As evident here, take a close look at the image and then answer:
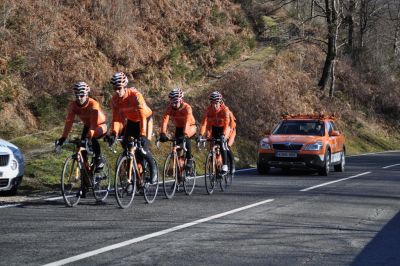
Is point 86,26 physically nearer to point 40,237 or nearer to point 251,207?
point 251,207

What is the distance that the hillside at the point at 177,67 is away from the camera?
61.5 feet

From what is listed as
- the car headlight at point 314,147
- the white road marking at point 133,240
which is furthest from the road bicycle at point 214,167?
the car headlight at point 314,147

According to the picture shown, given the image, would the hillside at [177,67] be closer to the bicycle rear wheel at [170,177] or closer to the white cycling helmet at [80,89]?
the bicycle rear wheel at [170,177]

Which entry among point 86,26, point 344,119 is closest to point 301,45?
point 344,119

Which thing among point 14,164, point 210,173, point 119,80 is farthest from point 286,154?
point 14,164

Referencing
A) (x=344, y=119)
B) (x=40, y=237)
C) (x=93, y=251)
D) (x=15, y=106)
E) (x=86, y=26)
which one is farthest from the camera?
(x=344, y=119)

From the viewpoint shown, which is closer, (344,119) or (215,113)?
(215,113)

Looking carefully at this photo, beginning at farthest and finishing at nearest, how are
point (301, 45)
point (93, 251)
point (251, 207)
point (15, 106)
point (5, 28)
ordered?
1. point (301, 45)
2. point (5, 28)
3. point (15, 106)
4. point (251, 207)
5. point (93, 251)

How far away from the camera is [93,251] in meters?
6.54

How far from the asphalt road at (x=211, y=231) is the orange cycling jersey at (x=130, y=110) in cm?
137

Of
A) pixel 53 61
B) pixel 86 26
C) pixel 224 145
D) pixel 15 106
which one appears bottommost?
pixel 224 145

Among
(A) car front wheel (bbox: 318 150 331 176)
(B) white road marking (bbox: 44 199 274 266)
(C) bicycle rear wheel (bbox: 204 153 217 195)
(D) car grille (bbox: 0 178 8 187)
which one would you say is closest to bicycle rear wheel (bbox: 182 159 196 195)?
(C) bicycle rear wheel (bbox: 204 153 217 195)

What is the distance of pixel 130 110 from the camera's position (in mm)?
10391

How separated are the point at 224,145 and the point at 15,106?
7.81 meters
